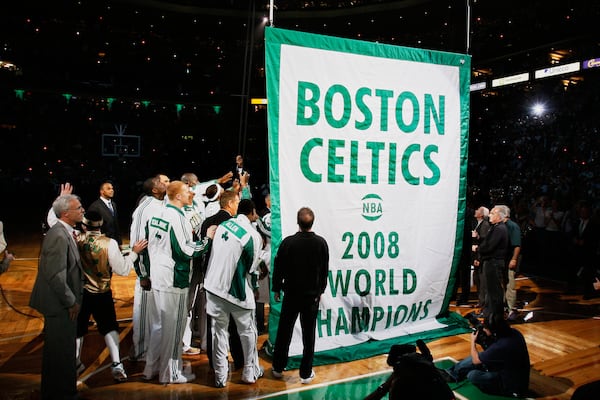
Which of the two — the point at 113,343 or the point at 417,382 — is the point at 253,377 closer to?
the point at 113,343

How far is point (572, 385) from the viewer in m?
4.31

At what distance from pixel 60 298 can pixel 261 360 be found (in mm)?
2184

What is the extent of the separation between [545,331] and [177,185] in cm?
507

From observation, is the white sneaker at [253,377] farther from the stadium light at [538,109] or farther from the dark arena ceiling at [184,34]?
the stadium light at [538,109]

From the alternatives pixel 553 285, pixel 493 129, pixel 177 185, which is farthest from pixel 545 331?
pixel 493 129

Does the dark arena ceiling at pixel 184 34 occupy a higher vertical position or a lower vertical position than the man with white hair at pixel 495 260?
higher

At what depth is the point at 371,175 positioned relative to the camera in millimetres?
4945

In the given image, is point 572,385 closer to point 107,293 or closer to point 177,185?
point 177,185

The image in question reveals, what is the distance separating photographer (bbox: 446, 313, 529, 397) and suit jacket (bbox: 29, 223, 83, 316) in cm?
342

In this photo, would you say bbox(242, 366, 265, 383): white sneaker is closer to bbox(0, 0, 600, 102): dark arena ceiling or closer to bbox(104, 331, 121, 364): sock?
bbox(104, 331, 121, 364): sock

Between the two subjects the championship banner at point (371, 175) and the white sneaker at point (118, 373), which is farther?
the championship banner at point (371, 175)

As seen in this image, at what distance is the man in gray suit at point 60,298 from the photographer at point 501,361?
3368 mm

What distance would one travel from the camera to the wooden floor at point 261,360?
13.2 feet

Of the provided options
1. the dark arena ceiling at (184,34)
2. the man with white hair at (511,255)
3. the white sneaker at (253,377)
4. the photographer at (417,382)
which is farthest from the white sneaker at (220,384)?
the dark arena ceiling at (184,34)
